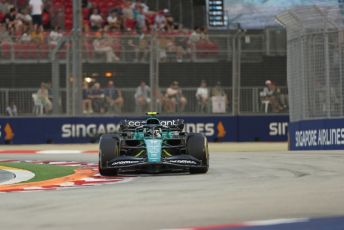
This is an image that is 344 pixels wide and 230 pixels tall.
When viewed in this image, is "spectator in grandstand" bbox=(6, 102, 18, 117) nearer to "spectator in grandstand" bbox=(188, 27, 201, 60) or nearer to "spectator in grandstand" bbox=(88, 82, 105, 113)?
"spectator in grandstand" bbox=(88, 82, 105, 113)

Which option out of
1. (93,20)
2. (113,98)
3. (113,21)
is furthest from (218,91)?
(93,20)

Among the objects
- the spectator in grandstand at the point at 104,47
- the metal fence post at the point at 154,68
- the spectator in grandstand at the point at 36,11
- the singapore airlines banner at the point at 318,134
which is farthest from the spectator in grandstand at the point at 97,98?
the spectator in grandstand at the point at 36,11

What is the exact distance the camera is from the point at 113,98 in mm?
26406

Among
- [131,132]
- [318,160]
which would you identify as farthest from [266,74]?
[131,132]

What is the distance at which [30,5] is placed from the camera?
3319cm

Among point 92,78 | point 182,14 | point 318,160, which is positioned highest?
point 182,14

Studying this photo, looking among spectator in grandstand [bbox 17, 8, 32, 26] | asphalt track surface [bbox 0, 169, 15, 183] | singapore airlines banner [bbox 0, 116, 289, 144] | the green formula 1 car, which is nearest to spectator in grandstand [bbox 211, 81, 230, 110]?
singapore airlines banner [bbox 0, 116, 289, 144]

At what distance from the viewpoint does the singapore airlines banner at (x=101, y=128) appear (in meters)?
27.1

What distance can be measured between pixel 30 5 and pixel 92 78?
784 centimetres

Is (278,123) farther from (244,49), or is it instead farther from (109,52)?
(109,52)

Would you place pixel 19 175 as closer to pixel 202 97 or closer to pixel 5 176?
pixel 5 176

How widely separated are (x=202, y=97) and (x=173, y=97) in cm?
90

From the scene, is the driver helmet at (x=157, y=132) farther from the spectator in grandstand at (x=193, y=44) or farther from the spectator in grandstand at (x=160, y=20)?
the spectator in grandstand at (x=160, y=20)

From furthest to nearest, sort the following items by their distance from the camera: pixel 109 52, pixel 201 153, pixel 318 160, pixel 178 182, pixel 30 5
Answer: pixel 30 5, pixel 109 52, pixel 318 160, pixel 201 153, pixel 178 182
